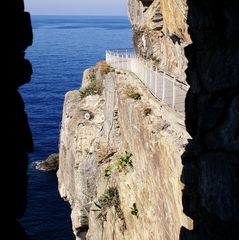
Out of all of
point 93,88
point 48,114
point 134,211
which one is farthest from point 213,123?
point 48,114

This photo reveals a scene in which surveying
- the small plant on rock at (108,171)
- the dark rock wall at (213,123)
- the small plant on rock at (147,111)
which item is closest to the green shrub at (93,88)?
the small plant on rock at (108,171)

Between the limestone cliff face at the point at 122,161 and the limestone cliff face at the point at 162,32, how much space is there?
3.31 m

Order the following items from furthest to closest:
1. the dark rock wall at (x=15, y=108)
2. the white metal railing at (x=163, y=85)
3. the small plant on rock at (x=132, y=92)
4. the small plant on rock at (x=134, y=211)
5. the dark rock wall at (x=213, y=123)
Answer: the small plant on rock at (x=132, y=92), the small plant on rock at (x=134, y=211), the white metal railing at (x=163, y=85), the dark rock wall at (x=213, y=123), the dark rock wall at (x=15, y=108)

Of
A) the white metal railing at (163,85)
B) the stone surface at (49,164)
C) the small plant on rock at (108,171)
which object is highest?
the white metal railing at (163,85)

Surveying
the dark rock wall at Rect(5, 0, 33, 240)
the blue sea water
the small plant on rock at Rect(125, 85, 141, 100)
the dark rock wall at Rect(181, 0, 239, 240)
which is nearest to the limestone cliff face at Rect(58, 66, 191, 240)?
the small plant on rock at Rect(125, 85, 141, 100)

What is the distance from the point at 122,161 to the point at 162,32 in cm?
1339

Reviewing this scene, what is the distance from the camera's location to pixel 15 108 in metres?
13.9

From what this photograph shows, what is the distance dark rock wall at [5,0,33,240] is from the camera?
43.5 feet

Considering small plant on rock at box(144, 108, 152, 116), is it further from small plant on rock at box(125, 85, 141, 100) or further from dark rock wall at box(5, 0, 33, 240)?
dark rock wall at box(5, 0, 33, 240)

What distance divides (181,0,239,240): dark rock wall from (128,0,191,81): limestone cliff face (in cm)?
1201

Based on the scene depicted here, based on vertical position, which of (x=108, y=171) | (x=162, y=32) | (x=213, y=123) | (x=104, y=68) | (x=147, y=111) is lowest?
(x=108, y=171)

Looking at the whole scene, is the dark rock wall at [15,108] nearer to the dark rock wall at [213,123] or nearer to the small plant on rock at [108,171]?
the dark rock wall at [213,123]

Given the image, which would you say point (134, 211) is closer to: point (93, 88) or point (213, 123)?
point (213, 123)

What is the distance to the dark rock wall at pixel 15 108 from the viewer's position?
13258 mm
